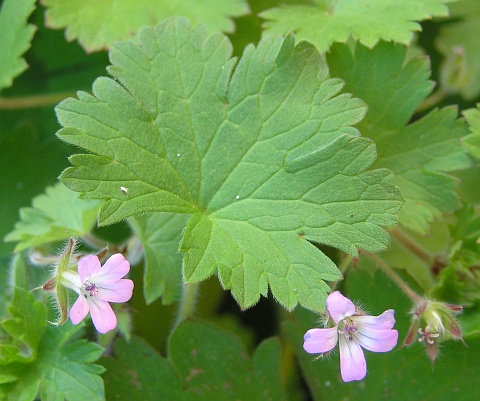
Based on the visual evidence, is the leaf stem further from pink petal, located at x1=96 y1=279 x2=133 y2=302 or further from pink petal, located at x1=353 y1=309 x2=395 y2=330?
pink petal, located at x1=353 y1=309 x2=395 y2=330

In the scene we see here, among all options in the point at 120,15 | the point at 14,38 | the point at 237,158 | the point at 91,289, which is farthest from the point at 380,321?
the point at 14,38

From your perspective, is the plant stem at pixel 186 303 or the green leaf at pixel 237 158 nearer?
the green leaf at pixel 237 158

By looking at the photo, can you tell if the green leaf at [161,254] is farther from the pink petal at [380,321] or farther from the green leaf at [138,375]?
the pink petal at [380,321]

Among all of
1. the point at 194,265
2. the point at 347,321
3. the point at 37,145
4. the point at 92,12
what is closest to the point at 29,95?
the point at 37,145

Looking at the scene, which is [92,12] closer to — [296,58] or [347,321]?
[296,58]

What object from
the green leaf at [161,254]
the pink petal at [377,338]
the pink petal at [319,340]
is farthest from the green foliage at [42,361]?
the pink petal at [377,338]

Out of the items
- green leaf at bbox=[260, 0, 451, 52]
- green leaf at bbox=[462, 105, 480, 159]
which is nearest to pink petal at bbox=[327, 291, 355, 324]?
green leaf at bbox=[462, 105, 480, 159]
